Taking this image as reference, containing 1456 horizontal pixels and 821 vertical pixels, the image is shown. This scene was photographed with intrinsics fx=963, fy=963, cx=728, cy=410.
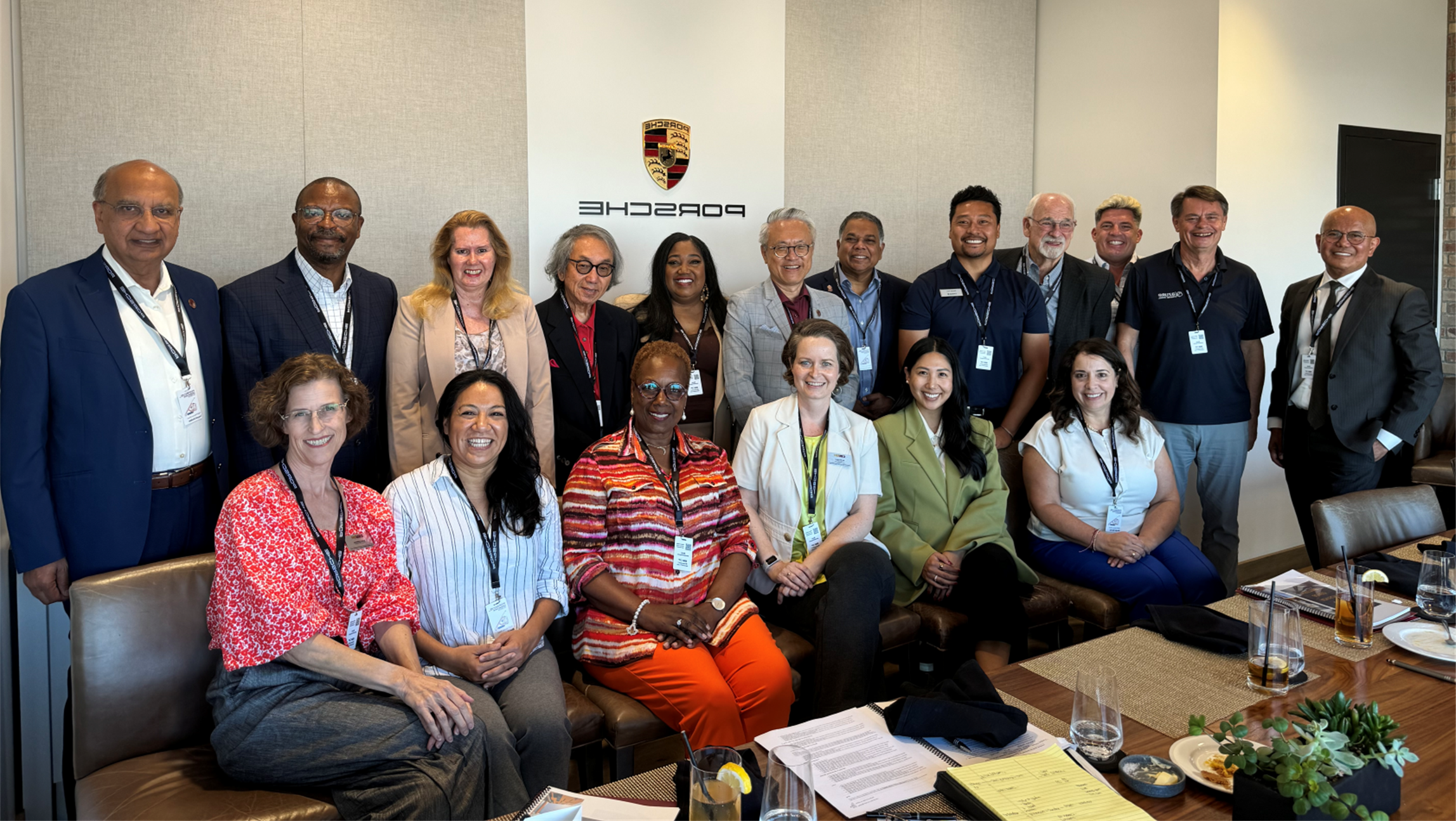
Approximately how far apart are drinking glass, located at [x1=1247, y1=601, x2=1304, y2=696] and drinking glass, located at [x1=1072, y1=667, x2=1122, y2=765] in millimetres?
556

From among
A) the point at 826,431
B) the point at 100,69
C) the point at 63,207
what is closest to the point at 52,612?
the point at 63,207

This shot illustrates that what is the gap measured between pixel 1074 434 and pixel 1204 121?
2662mm

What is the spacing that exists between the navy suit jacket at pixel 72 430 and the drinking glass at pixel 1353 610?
10.6 feet

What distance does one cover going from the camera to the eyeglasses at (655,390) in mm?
3090

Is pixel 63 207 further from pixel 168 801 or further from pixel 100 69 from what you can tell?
pixel 168 801

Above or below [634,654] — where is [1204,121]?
above

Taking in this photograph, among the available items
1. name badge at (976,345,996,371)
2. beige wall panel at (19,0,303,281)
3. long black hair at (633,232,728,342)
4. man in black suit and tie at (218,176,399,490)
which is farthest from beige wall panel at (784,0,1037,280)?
man in black suit and tie at (218,176,399,490)

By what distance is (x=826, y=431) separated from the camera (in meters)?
3.48

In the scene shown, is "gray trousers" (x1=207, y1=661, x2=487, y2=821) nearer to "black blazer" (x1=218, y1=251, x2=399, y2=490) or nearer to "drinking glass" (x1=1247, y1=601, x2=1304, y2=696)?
"black blazer" (x1=218, y1=251, x2=399, y2=490)

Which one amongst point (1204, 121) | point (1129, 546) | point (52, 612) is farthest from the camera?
point (1204, 121)

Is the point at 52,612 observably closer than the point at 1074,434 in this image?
Yes

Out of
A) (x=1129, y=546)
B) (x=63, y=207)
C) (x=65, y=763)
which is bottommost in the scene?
(x=65, y=763)

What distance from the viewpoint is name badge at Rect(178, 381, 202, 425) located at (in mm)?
2887

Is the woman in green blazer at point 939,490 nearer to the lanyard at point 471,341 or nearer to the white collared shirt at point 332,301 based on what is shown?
the lanyard at point 471,341
